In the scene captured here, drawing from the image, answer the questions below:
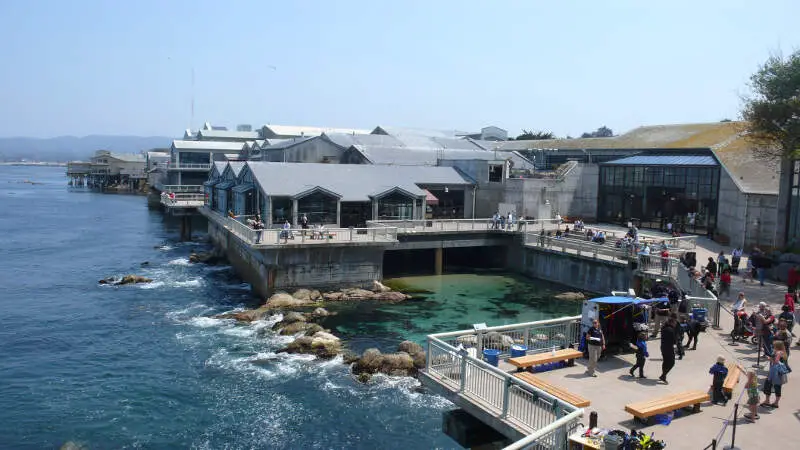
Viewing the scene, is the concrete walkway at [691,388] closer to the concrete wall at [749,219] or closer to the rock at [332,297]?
the rock at [332,297]

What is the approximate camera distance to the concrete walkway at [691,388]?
1371 cm

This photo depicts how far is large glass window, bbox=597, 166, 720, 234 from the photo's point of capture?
48.5 m

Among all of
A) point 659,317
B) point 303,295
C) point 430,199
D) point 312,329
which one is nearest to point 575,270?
point 430,199

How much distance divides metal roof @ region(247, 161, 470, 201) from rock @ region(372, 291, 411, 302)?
1027 centimetres

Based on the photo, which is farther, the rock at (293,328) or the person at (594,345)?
the rock at (293,328)

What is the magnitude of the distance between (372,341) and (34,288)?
86.2 feet

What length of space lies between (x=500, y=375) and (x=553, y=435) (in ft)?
8.09

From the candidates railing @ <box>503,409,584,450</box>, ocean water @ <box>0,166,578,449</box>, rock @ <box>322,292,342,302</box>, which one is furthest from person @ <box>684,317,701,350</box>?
rock @ <box>322,292,342,302</box>

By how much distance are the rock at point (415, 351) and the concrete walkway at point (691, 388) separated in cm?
1001

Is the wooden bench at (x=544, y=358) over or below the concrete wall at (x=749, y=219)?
below

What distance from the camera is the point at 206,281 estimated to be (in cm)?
4597

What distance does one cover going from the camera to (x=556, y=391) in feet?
49.6

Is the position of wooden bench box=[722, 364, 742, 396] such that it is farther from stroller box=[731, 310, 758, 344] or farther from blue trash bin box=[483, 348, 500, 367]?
blue trash bin box=[483, 348, 500, 367]

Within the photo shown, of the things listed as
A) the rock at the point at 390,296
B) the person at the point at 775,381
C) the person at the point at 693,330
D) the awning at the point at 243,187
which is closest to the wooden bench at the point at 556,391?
the person at the point at 775,381
